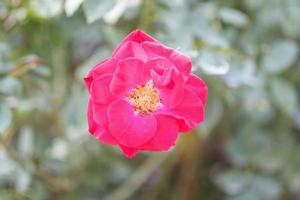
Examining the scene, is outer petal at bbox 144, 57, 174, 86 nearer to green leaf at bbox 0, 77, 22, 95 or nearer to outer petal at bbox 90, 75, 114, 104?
outer petal at bbox 90, 75, 114, 104

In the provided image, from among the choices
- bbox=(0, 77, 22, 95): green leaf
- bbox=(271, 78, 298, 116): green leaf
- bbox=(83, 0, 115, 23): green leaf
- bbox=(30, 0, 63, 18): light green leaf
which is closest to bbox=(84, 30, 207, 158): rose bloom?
bbox=(83, 0, 115, 23): green leaf

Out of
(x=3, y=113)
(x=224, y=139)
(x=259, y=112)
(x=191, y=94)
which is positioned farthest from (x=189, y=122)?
(x=224, y=139)

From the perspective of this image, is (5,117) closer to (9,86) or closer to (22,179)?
(9,86)

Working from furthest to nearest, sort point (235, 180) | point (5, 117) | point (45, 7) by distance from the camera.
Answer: point (235, 180) → point (45, 7) → point (5, 117)

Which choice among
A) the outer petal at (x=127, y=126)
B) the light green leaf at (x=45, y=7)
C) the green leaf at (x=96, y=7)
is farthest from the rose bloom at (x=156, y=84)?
the light green leaf at (x=45, y=7)

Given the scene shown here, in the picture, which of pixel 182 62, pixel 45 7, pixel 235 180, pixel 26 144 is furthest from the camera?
pixel 235 180

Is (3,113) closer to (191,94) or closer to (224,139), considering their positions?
(191,94)

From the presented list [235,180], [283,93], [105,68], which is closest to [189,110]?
[105,68]
